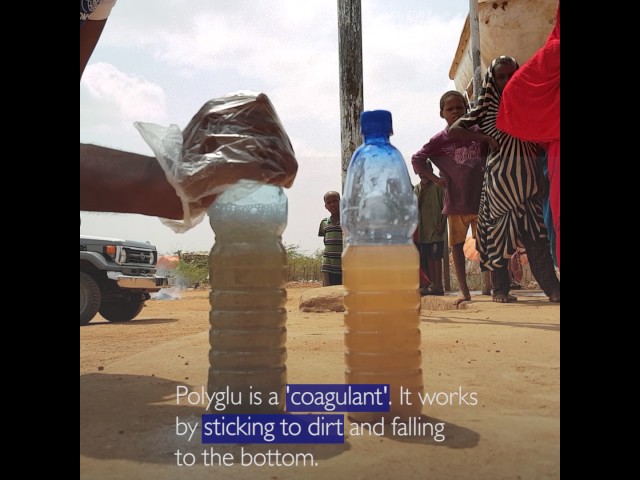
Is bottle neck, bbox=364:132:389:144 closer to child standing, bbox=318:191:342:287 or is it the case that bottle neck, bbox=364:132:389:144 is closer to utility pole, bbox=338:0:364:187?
utility pole, bbox=338:0:364:187

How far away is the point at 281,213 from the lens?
6.01ft

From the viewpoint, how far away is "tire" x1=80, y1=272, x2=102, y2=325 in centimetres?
674

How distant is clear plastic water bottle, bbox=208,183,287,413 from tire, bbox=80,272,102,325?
216 inches

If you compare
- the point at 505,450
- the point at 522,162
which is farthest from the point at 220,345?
the point at 522,162

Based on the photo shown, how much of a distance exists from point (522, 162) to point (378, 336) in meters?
3.86

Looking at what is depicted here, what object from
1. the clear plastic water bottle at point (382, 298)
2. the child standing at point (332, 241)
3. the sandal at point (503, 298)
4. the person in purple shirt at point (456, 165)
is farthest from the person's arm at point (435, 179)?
the clear plastic water bottle at point (382, 298)

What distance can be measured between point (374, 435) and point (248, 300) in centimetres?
55

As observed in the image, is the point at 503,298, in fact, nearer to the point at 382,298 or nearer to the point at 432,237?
the point at 432,237

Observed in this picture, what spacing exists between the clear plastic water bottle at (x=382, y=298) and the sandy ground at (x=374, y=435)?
0.55 feet

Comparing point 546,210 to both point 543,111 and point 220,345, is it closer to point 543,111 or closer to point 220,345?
point 543,111

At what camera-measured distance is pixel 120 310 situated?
7762 millimetres

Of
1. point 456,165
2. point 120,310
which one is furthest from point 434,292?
point 120,310

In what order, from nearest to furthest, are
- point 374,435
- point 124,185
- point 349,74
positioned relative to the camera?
point 374,435
point 124,185
point 349,74

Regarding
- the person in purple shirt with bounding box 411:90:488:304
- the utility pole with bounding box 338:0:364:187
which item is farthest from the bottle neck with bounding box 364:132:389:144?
the utility pole with bounding box 338:0:364:187
